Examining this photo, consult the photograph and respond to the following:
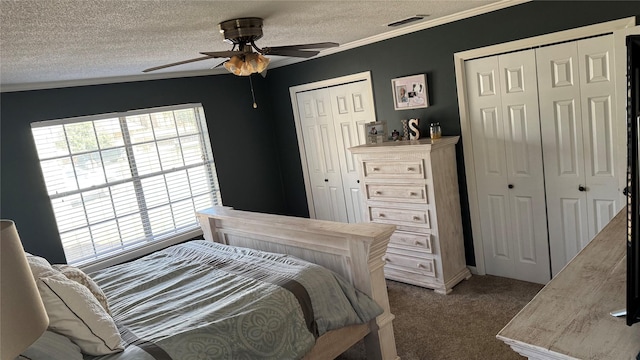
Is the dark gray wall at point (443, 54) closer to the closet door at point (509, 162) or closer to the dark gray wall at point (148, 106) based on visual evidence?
the closet door at point (509, 162)

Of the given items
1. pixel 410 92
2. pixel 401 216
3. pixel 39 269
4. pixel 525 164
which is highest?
pixel 410 92

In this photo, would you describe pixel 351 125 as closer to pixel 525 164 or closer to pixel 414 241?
pixel 414 241

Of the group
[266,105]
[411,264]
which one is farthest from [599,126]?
[266,105]

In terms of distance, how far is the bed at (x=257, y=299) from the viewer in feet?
6.77

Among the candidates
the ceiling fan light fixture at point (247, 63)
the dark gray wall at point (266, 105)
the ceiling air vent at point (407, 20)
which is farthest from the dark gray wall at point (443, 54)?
the ceiling fan light fixture at point (247, 63)

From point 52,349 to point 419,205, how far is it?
9.18 feet

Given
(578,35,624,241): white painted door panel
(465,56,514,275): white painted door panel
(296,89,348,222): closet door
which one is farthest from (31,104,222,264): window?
(578,35,624,241): white painted door panel

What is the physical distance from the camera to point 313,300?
2.45 metres

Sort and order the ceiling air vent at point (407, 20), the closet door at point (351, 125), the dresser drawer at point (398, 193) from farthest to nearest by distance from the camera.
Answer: the closet door at point (351, 125)
the dresser drawer at point (398, 193)
the ceiling air vent at point (407, 20)

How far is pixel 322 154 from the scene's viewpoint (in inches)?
205

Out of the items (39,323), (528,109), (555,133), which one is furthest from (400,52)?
(39,323)

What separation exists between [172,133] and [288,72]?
4.91 ft

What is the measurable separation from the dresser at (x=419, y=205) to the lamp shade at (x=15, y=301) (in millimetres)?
3143

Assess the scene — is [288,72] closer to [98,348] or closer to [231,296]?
[231,296]
